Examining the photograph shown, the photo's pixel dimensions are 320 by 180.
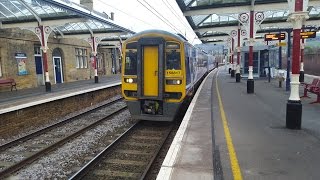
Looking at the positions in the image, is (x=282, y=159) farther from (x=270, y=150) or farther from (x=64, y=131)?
(x=64, y=131)

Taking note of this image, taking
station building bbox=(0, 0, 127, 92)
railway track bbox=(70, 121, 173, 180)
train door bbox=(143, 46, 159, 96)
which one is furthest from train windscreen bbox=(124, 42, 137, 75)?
station building bbox=(0, 0, 127, 92)

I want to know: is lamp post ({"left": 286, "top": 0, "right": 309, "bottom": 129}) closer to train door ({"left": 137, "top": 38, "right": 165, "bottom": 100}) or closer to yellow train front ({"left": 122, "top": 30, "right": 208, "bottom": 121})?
yellow train front ({"left": 122, "top": 30, "right": 208, "bottom": 121})

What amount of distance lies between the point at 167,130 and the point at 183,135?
2.77m

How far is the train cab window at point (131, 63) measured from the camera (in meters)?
9.80

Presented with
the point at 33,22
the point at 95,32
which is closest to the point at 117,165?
the point at 33,22

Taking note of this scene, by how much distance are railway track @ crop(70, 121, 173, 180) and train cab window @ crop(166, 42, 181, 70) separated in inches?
85.7

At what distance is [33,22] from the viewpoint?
19.5 m

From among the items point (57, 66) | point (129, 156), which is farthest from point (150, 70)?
point (57, 66)

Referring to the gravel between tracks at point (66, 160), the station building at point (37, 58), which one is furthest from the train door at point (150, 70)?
the station building at point (37, 58)

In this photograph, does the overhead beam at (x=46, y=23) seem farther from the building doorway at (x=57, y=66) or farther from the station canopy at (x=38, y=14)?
the building doorway at (x=57, y=66)

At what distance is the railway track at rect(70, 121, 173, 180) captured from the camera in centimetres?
624

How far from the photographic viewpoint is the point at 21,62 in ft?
69.3

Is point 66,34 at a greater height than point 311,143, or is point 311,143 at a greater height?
point 66,34

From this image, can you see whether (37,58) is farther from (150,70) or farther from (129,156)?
(129,156)
